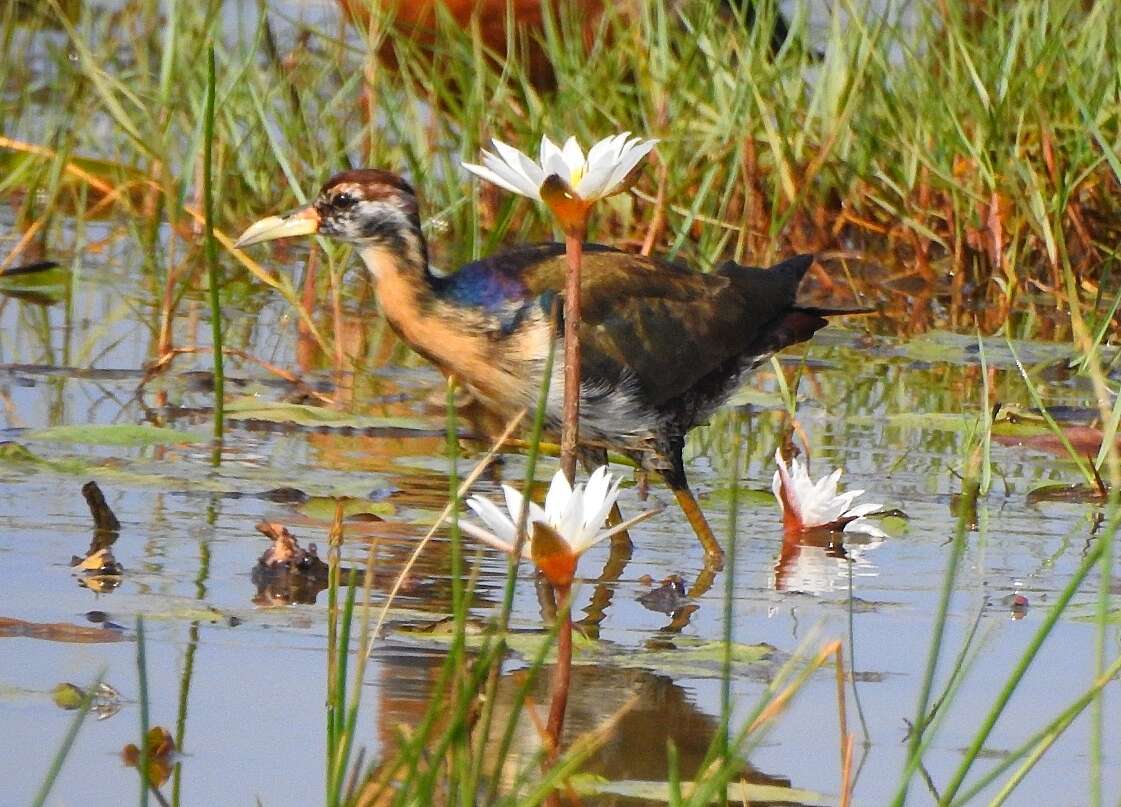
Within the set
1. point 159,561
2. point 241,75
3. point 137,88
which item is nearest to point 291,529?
point 159,561

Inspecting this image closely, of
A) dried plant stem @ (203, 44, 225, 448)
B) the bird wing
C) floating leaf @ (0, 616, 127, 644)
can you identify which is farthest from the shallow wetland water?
the bird wing

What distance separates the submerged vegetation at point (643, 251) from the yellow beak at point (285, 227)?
0.14 meters

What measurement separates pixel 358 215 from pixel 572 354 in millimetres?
2984

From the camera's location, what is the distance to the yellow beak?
600 centimetres

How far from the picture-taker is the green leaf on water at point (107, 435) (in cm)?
534

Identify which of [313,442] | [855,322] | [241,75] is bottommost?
[313,442]

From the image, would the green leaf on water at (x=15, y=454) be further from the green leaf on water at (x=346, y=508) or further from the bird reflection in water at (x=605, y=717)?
the bird reflection in water at (x=605, y=717)

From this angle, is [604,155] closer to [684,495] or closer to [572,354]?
[572,354]

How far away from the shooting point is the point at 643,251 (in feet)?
24.2

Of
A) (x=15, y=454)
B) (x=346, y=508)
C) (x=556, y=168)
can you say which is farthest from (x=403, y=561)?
(x=556, y=168)

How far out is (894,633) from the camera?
13.8 feet

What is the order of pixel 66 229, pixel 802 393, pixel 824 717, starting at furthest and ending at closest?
1. pixel 66 229
2. pixel 802 393
3. pixel 824 717

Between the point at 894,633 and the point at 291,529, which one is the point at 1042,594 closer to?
the point at 894,633

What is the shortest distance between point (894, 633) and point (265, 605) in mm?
1168
